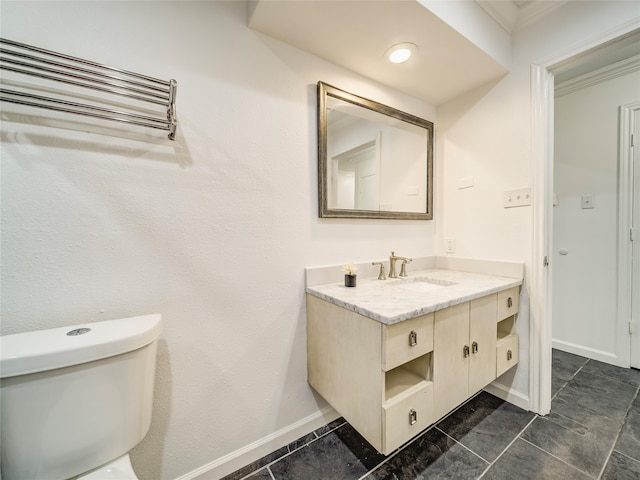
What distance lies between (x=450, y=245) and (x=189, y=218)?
1.76m

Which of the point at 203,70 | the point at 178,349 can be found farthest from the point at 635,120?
the point at 178,349

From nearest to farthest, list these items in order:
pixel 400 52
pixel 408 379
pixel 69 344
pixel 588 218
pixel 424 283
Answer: pixel 69 344 < pixel 408 379 < pixel 400 52 < pixel 424 283 < pixel 588 218

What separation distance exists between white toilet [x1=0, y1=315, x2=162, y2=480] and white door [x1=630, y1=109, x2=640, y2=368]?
3.10 metres

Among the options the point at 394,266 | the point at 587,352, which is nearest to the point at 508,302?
the point at 394,266

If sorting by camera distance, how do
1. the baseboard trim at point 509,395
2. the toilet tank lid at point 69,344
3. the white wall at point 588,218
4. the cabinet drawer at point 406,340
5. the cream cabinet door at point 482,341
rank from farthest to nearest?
the white wall at point 588,218 → the baseboard trim at point 509,395 → the cream cabinet door at point 482,341 → the cabinet drawer at point 406,340 → the toilet tank lid at point 69,344

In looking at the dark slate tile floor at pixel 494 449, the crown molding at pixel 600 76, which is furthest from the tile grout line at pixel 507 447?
the crown molding at pixel 600 76

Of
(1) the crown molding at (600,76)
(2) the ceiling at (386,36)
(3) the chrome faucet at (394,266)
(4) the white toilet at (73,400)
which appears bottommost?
(4) the white toilet at (73,400)

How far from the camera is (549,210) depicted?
58.3 inches

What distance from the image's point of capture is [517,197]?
1553 millimetres

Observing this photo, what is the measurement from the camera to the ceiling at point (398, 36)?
1.12 metres

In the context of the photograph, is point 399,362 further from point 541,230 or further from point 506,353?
point 541,230

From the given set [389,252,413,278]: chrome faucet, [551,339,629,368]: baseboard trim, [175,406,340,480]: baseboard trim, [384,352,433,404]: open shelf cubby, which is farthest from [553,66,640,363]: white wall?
[175,406,340,480]: baseboard trim

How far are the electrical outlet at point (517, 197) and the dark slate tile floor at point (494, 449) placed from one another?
1252mm

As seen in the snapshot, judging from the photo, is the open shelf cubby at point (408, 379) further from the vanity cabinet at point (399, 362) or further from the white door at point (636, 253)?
the white door at point (636, 253)
